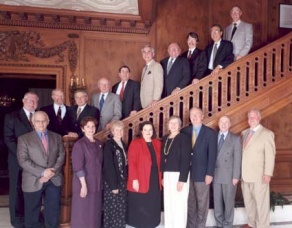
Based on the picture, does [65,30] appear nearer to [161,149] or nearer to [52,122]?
[52,122]

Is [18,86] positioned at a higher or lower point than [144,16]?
lower

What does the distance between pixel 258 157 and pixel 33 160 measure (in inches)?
97.2

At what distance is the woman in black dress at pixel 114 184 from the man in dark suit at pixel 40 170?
49 centimetres

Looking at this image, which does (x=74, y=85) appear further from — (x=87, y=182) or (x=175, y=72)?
(x=87, y=182)

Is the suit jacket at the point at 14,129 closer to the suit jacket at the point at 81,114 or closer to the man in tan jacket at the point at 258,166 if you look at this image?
the suit jacket at the point at 81,114

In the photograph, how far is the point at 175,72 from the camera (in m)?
4.96

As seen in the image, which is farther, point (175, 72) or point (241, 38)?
point (241, 38)

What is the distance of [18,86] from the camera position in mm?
9695

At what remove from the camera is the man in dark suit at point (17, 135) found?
14.0ft

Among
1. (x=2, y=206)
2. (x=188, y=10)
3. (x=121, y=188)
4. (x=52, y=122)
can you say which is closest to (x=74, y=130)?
(x=52, y=122)

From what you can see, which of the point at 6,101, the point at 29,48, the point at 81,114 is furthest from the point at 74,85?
the point at 6,101

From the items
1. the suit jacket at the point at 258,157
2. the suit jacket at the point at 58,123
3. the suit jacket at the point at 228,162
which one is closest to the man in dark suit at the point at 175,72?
the suit jacket at the point at 228,162

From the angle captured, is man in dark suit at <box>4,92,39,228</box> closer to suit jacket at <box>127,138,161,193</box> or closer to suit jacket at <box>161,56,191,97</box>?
suit jacket at <box>127,138,161,193</box>

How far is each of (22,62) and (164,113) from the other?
2.65 meters
